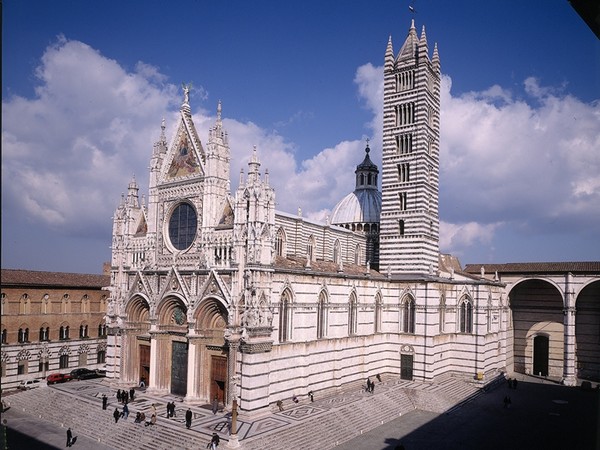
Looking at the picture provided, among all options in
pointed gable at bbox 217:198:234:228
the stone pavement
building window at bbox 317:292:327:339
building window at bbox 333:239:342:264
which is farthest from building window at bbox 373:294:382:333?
pointed gable at bbox 217:198:234:228

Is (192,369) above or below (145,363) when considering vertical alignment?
above

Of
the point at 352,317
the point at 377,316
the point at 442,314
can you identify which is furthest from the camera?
the point at 442,314

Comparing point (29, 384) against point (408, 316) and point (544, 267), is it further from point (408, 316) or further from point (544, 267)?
point (544, 267)

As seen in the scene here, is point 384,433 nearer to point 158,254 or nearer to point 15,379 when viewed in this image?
point 158,254

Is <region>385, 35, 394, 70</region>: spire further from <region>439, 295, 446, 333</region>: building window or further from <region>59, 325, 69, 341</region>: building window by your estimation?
<region>59, 325, 69, 341</region>: building window

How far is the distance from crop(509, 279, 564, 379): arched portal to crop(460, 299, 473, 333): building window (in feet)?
34.7

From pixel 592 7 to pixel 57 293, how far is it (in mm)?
46675

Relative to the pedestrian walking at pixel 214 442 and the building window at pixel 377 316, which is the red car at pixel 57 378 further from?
the building window at pixel 377 316

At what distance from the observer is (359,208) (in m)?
53.0

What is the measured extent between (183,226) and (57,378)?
16362 mm

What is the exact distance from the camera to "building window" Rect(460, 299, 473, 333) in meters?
44.5

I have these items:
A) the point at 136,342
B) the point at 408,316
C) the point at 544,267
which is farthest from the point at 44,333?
the point at 544,267

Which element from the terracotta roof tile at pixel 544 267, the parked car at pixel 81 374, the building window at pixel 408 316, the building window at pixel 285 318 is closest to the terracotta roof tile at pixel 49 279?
the parked car at pixel 81 374

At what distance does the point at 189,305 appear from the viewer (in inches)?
1302
